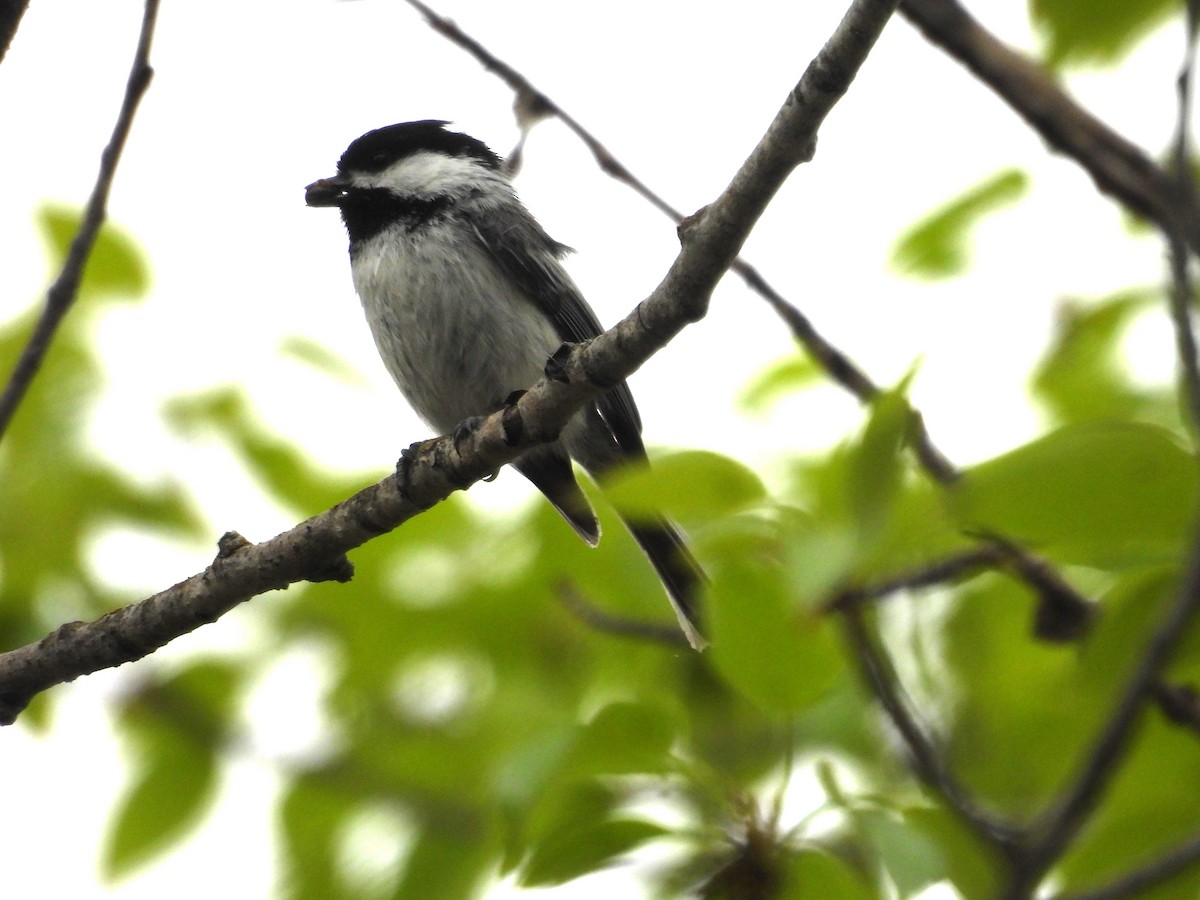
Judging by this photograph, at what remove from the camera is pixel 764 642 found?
183cm

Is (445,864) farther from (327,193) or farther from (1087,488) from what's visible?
(327,193)

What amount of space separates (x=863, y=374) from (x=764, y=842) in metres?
1.23

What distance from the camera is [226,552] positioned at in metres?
2.84

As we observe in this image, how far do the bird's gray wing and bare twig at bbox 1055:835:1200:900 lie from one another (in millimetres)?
2681

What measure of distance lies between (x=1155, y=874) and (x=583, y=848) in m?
0.85

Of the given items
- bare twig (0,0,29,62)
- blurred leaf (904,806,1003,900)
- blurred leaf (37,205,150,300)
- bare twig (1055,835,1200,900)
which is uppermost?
blurred leaf (37,205,150,300)

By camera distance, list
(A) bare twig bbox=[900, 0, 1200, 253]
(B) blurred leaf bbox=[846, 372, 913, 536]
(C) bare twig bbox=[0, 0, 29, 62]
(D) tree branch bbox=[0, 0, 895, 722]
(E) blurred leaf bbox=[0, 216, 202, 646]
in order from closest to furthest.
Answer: (B) blurred leaf bbox=[846, 372, 913, 536], (D) tree branch bbox=[0, 0, 895, 722], (C) bare twig bbox=[0, 0, 29, 62], (A) bare twig bbox=[900, 0, 1200, 253], (E) blurred leaf bbox=[0, 216, 202, 646]

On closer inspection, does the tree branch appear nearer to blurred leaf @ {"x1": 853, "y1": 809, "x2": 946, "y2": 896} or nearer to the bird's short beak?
blurred leaf @ {"x1": 853, "y1": 809, "x2": 946, "y2": 896}

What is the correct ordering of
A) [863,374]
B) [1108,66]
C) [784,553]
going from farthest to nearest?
[863,374] < [1108,66] < [784,553]

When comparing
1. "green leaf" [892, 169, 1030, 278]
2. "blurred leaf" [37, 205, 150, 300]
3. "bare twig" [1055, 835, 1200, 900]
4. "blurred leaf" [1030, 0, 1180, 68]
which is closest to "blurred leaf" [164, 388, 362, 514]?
"blurred leaf" [37, 205, 150, 300]

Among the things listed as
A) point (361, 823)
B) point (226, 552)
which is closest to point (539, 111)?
point (226, 552)

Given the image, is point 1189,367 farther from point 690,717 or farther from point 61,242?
point 61,242

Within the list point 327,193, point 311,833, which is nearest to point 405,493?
point 311,833

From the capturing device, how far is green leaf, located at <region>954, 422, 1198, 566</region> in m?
1.57
